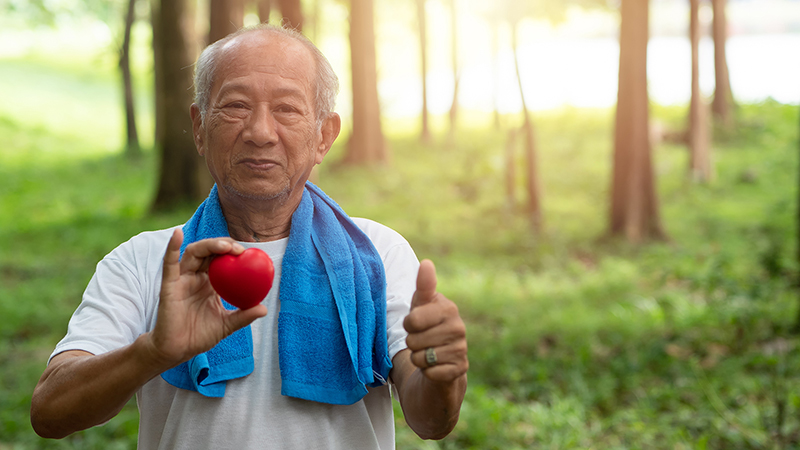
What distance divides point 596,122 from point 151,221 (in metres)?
13.5

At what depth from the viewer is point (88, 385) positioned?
1.63 metres

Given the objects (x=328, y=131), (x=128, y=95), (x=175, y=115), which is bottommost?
(x=328, y=131)

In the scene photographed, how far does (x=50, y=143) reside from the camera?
873 inches

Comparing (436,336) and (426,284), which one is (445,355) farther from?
(426,284)

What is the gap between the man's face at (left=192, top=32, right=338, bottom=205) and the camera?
74.5 inches

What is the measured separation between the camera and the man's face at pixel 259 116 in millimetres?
1894

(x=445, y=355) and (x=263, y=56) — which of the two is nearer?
(x=445, y=355)

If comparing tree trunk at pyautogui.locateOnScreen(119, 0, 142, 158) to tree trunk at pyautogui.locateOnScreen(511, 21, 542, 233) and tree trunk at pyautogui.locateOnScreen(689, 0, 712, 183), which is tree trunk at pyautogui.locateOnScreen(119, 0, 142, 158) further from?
tree trunk at pyautogui.locateOnScreen(689, 0, 712, 183)

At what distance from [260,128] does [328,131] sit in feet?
1.08

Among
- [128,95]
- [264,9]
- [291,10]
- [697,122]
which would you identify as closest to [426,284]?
[291,10]

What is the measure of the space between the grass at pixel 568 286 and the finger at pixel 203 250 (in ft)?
10.9

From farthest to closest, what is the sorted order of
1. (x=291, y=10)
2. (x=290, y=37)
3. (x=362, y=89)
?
(x=362, y=89) → (x=291, y=10) → (x=290, y=37)

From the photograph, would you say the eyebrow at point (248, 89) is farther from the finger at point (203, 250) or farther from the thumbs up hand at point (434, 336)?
the thumbs up hand at point (434, 336)

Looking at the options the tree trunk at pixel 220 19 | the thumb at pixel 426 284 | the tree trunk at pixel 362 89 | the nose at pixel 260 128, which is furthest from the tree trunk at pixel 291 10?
the thumb at pixel 426 284
